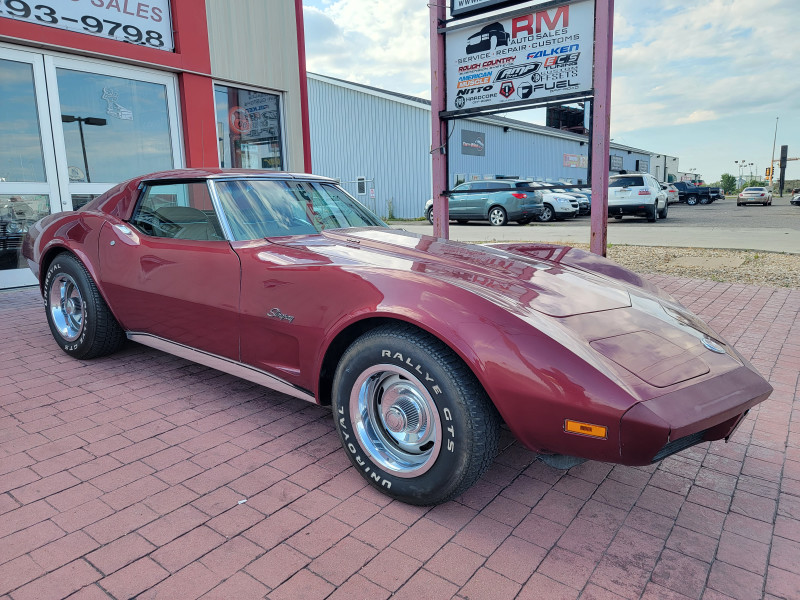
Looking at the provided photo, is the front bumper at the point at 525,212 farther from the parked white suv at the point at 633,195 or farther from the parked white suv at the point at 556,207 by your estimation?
the parked white suv at the point at 633,195

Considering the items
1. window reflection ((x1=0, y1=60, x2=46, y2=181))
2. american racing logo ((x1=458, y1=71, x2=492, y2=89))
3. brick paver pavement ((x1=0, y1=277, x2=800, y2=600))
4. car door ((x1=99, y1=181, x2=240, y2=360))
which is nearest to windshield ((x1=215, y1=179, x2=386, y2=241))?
car door ((x1=99, y1=181, x2=240, y2=360))

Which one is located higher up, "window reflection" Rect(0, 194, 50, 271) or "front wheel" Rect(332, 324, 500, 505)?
"window reflection" Rect(0, 194, 50, 271)

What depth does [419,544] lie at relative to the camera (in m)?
1.93

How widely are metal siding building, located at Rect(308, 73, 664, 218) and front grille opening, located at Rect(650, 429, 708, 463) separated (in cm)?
1912

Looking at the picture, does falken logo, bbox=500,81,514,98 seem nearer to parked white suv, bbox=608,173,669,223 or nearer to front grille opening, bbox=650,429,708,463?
front grille opening, bbox=650,429,708,463

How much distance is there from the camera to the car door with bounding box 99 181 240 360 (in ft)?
9.01

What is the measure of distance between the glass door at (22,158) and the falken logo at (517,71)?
5.18 m

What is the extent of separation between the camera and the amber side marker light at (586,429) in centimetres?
171

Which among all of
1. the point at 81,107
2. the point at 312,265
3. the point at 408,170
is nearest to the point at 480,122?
the point at 408,170

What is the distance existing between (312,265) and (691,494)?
1893 millimetres

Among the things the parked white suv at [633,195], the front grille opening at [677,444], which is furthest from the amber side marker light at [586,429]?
the parked white suv at [633,195]

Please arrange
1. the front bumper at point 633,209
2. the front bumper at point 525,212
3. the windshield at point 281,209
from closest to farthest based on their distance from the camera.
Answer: the windshield at point 281,209, the front bumper at point 525,212, the front bumper at point 633,209

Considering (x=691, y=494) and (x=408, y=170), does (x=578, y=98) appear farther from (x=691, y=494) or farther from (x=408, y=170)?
(x=408, y=170)

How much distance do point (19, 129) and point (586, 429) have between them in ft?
23.3
